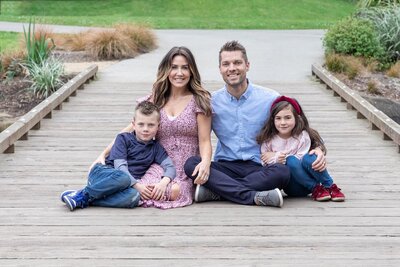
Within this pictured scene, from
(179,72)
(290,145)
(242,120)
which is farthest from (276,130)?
(179,72)

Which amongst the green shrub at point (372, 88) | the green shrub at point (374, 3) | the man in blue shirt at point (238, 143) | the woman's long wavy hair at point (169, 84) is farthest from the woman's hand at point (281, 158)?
the green shrub at point (374, 3)

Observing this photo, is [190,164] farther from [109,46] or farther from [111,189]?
[109,46]

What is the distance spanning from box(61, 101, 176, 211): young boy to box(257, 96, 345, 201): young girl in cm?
78

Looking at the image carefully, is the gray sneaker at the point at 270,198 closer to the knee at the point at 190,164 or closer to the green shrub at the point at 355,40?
the knee at the point at 190,164

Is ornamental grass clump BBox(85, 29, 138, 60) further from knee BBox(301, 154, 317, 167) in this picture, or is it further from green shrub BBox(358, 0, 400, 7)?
knee BBox(301, 154, 317, 167)

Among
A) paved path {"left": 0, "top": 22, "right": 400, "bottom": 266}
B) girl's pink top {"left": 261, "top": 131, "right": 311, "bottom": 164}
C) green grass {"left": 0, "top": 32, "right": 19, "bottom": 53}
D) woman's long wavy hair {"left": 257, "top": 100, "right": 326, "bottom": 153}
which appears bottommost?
paved path {"left": 0, "top": 22, "right": 400, "bottom": 266}

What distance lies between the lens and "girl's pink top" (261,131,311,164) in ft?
20.9

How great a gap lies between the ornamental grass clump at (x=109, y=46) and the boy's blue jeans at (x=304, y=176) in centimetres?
1086

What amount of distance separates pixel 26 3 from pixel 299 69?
23.2m

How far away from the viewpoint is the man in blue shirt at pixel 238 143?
616 cm

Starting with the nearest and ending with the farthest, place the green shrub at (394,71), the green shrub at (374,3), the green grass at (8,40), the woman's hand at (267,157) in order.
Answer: the woman's hand at (267,157)
the green shrub at (394,71)
the green shrub at (374,3)
the green grass at (8,40)

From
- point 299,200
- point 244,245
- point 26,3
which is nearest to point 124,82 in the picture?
point 299,200

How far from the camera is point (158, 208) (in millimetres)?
6035

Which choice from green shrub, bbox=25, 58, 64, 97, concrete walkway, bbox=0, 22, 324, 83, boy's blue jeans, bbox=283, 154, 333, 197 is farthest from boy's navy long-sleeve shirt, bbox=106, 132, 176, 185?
concrete walkway, bbox=0, 22, 324, 83
